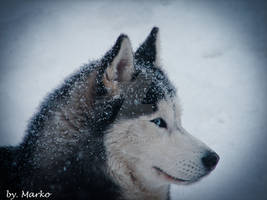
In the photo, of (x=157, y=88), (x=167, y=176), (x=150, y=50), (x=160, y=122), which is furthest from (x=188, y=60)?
(x=167, y=176)

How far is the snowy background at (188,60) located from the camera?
3.11 meters

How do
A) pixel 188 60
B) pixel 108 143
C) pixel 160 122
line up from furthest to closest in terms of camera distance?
pixel 188 60 < pixel 160 122 < pixel 108 143

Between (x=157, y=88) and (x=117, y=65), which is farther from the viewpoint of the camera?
(x=157, y=88)

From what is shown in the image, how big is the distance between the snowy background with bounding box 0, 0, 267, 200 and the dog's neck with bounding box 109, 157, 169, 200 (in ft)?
3.01

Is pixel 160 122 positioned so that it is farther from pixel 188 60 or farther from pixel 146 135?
pixel 188 60

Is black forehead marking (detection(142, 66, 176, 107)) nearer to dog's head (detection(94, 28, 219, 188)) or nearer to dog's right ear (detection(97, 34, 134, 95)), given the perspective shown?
dog's head (detection(94, 28, 219, 188))

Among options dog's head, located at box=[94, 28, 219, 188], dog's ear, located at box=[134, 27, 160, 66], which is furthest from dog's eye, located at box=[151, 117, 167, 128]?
Result: dog's ear, located at box=[134, 27, 160, 66]

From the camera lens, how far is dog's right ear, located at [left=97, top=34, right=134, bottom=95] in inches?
65.4

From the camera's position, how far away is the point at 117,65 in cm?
178

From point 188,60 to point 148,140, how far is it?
289cm

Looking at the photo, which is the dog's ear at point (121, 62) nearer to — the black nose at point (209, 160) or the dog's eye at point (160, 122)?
the dog's eye at point (160, 122)

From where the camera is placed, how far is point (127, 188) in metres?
1.86

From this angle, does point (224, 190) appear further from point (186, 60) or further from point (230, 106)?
point (186, 60)

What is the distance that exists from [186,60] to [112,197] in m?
3.10
